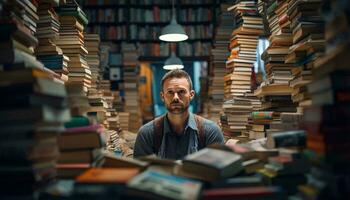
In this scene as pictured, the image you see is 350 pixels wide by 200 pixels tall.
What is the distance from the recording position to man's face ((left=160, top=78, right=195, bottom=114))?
3.44 meters

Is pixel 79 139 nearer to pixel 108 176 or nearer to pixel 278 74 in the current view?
pixel 108 176

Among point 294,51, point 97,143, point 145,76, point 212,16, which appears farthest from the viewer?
point 145,76

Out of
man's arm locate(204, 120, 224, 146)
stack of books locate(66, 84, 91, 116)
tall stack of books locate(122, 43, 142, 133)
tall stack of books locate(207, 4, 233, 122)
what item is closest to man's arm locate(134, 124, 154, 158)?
man's arm locate(204, 120, 224, 146)

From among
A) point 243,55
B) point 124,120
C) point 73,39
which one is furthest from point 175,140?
point 124,120

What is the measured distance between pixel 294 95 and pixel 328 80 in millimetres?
1513

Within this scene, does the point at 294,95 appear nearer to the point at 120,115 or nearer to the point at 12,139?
the point at 12,139

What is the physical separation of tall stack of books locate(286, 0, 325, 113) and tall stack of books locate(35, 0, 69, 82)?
5.89ft

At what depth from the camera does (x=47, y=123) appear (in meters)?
1.58

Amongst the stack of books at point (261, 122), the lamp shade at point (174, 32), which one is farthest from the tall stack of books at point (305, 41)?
the lamp shade at point (174, 32)

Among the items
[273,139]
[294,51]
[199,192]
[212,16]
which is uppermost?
[212,16]

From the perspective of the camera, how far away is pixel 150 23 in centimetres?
904

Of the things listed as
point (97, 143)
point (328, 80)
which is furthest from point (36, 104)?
point (328, 80)

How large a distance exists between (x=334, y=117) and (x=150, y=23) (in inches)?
308

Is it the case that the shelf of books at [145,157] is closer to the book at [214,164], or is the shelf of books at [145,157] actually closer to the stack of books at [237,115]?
the book at [214,164]
